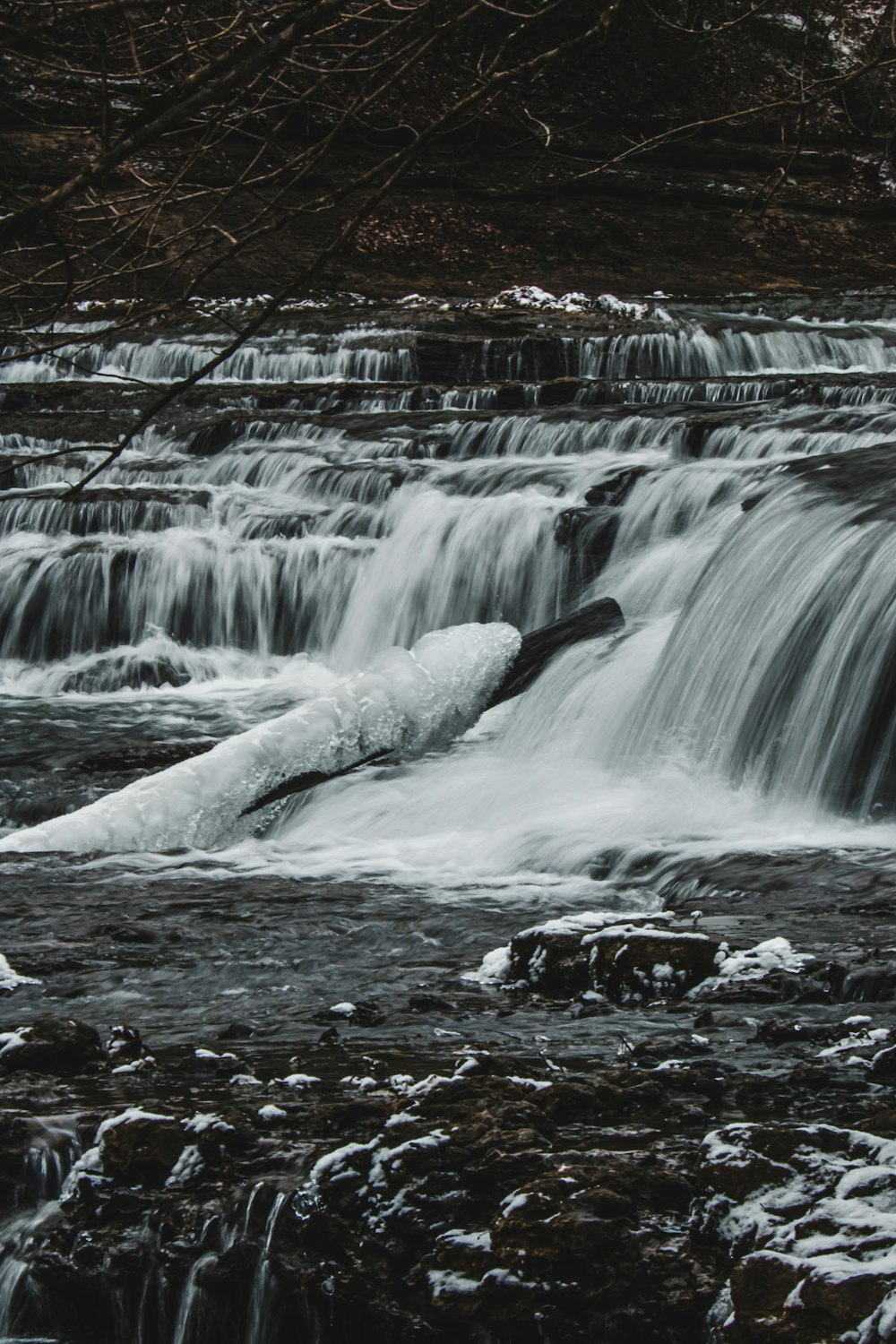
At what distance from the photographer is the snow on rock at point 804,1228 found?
2.72 m

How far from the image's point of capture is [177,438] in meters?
15.6

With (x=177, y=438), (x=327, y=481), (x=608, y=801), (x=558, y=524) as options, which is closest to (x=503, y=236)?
(x=177, y=438)

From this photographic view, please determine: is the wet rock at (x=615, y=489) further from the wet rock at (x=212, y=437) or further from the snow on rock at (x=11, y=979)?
the snow on rock at (x=11, y=979)

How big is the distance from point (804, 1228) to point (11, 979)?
3075 mm

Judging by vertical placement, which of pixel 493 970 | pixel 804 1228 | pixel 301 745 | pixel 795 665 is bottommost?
pixel 493 970

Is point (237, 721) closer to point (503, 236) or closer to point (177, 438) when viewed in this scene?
point (177, 438)

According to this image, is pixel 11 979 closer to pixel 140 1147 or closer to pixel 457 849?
pixel 140 1147

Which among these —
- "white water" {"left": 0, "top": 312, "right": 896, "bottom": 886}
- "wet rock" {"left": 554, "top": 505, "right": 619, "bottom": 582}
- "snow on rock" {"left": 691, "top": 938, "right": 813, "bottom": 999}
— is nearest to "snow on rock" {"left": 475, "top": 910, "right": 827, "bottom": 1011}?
"snow on rock" {"left": 691, "top": 938, "right": 813, "bottom": 999}

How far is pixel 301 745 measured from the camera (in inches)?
318

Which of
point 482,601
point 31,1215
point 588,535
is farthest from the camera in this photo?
point 482,601

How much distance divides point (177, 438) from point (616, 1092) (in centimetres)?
1273

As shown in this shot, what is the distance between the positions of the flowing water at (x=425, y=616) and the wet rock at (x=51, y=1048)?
1.12ft

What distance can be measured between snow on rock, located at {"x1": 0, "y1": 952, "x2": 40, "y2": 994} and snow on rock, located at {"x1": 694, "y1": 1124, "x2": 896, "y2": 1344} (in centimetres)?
268

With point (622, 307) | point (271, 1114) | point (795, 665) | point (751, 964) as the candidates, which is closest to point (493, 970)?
point (751, 964)
